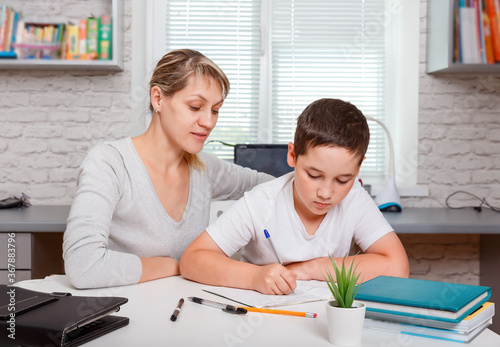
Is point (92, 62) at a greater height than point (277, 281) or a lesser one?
greater

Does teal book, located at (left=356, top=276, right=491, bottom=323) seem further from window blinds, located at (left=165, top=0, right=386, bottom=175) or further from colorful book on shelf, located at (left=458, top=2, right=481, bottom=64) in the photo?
window blinds, located at (left=165, top=0, right=386, bottom=175)

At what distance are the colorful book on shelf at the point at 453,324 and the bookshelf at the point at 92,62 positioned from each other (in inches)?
83.8

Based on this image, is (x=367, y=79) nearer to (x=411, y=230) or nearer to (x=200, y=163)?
(x=411, y=230)

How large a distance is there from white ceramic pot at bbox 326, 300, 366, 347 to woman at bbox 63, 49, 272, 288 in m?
0.56

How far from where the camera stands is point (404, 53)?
296 cm

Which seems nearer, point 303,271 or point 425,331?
point 425,331

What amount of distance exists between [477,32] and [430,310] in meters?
2.14

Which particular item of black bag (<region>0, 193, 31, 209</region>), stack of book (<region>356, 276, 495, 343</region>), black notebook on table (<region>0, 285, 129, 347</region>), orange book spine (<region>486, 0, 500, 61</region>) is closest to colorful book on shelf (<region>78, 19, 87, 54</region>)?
black bag (<region>0, 193, 31, 209</region>)

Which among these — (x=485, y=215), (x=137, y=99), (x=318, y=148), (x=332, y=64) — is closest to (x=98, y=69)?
(x=137, y=99)

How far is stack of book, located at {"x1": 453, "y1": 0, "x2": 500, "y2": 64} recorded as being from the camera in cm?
257

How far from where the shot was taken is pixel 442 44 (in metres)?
2.64

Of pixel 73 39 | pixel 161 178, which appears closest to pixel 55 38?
pixel 73 39

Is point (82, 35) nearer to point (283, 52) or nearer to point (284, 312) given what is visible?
point (283, 52)

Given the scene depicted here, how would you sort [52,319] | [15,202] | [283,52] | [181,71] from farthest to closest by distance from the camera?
[283,52] → [15,202] → [181,71] → [52,319]
